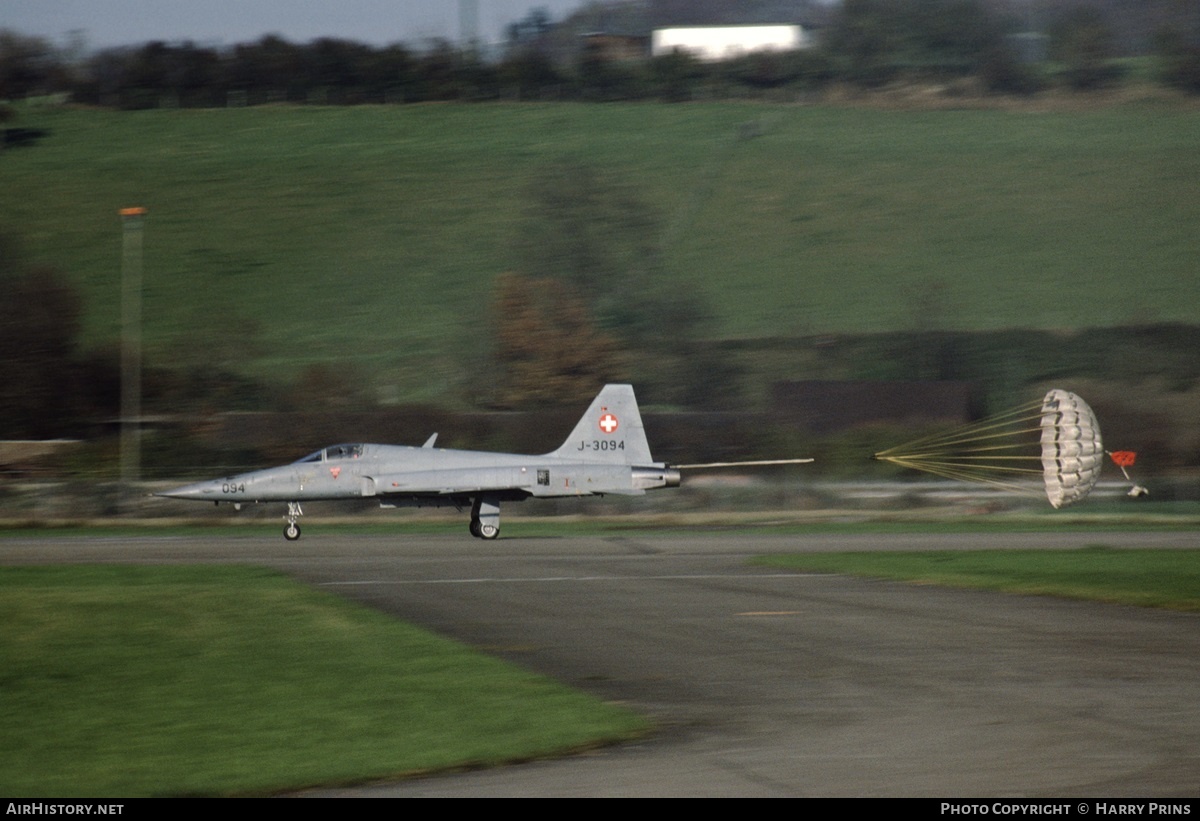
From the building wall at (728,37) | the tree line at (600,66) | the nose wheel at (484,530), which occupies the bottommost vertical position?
the nose wheel at (484,530)

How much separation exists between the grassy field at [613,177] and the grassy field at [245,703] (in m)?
43.3

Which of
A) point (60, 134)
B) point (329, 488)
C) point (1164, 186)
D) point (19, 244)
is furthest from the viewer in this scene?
point (60, 134)

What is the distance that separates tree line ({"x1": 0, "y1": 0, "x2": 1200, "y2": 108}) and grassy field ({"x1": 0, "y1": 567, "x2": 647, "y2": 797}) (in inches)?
3282

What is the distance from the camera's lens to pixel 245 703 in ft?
34.8

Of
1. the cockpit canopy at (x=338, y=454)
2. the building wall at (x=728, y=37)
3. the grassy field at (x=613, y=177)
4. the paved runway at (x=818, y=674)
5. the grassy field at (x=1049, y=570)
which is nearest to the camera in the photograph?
the paved runway at (x=818, y=674)

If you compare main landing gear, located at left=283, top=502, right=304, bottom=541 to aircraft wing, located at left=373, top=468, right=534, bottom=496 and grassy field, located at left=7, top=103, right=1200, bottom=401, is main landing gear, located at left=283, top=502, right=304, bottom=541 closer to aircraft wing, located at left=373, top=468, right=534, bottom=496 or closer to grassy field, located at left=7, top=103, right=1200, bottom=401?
aircraft wing, located at left=373, top=468, right=534, bottom=496

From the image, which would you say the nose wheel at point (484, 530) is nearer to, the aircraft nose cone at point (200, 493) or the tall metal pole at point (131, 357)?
the aircraft nose cone at point (200, 493)

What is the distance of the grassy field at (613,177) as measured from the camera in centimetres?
6438

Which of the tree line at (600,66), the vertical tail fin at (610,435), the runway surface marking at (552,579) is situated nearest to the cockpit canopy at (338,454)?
the vertical tail fin at (610,435)

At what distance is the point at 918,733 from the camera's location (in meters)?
9.66

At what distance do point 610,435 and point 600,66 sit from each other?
242ft

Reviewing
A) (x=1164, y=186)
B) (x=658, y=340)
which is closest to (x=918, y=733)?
(x=658, y=340)

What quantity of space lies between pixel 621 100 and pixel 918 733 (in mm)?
91158
